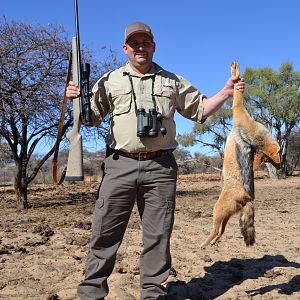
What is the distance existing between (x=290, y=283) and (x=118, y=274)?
6.29 ft

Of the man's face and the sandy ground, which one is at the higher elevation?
the man's face

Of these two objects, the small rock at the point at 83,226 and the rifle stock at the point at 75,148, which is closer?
the rifle stock at the point at 75,148

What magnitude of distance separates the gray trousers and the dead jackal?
479 millimetres

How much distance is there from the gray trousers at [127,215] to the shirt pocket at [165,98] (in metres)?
0.38

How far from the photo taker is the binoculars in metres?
3.67

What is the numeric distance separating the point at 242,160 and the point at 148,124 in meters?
0.96

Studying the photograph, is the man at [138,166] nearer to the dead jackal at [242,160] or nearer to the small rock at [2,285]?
the dead jackal at [242,160]

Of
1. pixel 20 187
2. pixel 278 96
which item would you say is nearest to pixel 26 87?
pixel 20 187

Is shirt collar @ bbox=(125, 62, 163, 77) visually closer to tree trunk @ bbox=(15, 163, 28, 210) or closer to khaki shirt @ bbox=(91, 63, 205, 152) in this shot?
khaki shirt @ bbox=(91, 63, 205, 152)

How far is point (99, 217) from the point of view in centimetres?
385

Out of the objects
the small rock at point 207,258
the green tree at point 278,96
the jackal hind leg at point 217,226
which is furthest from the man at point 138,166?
the green tree at point 278,96

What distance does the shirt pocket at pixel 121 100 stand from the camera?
386 centimetres

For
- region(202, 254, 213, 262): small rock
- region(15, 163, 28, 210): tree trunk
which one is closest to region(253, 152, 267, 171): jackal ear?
region(202, 254, 213, 262): small rock

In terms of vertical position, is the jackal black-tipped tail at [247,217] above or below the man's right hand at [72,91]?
below
